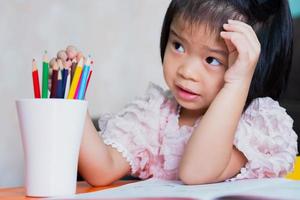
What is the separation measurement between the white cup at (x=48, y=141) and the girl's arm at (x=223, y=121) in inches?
6.4

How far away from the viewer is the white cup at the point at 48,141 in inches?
23.7

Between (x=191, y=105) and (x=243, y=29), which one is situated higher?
(x=243, y=29)

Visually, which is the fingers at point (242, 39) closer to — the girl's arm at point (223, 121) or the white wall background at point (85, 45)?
the girl's arm at point (223, 121)

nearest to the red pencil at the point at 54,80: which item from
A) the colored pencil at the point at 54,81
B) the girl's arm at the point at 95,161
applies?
the colored pencil at the point at 54,81

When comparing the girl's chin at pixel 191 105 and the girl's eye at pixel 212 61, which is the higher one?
the girl's eye at pixel 212 61

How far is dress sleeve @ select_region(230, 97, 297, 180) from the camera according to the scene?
75 cm

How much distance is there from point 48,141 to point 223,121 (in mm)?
222

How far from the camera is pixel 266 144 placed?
76 cm

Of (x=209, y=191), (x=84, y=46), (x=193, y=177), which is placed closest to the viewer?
(x=209, y=191)

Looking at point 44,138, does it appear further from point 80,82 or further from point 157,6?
point 157,6

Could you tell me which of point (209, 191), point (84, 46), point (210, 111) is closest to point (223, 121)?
point (210, 111)

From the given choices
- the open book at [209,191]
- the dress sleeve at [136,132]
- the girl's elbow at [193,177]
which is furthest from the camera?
the dress sleeve at [136,132]

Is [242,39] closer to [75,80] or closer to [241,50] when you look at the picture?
[241,50]

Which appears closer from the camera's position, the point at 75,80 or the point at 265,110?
the point at 75,80
